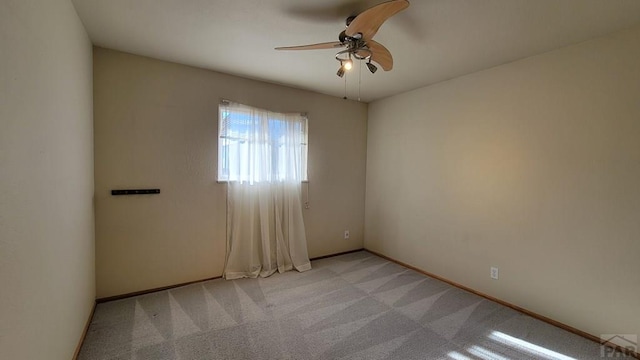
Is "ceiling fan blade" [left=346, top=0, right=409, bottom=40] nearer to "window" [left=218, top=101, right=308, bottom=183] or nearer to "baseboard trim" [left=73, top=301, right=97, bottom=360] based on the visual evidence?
"window" [left=218, top=101, right=308, bottom=183]

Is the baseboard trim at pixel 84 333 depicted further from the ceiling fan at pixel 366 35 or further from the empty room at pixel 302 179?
the ceiling fan at pixel 366 35

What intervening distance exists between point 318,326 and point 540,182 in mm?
2397

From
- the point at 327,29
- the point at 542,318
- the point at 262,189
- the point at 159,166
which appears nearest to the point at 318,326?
the point at 262,189

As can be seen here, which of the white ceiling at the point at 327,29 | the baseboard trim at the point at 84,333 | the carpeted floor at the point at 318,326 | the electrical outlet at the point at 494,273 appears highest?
the white ceiling at the point at 327,29

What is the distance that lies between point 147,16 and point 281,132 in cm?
178

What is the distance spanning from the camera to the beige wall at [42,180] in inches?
40.4

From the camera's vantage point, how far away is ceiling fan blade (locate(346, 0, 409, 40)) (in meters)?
1.46

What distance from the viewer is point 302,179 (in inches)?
146

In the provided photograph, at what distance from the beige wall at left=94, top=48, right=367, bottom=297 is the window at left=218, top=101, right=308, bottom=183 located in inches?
5.2

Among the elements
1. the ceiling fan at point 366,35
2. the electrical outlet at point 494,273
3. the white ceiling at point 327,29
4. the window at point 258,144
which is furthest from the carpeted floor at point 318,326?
the white ceiling at point 327,29

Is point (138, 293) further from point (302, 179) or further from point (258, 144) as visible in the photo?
point (302, 179)

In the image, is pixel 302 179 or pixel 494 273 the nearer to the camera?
pixel 494 273

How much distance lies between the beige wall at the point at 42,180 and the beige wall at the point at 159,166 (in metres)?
0.41

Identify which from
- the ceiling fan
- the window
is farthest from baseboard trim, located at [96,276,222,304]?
the ceiling fan
